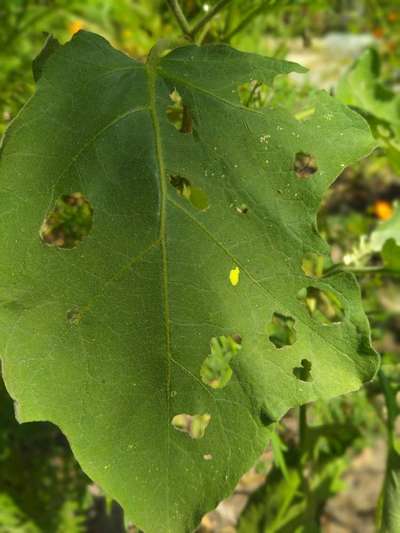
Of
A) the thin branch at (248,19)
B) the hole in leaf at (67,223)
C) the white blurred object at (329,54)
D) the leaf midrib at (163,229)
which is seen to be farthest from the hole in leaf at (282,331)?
the white blurred object at (329,54)

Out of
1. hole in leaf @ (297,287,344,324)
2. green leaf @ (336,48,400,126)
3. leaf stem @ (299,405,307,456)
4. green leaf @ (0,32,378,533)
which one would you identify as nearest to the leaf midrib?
green leaf @ (0,32,378,533)

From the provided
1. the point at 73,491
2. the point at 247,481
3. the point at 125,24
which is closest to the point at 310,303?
the point at 73,491

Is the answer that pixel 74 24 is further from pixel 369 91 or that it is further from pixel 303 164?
pixel 303 164

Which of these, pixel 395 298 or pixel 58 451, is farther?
pixel 395 298

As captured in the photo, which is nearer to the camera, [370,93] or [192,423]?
[192,423]

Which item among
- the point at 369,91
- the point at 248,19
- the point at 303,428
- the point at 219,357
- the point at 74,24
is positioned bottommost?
the point at 303,428

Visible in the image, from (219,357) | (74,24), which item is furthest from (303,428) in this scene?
(74,24)

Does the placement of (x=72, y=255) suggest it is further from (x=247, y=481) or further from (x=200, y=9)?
(x=247, y=481)

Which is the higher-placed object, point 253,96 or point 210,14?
point 210,14
